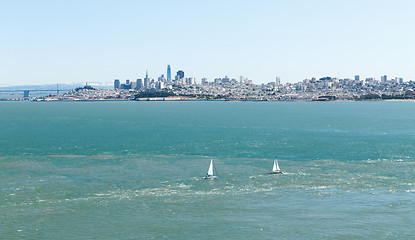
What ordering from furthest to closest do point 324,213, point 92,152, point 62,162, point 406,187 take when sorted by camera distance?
point 92,152
point 62,162
point 406,187
point 324,213

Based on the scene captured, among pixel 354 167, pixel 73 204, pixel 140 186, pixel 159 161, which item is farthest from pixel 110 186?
pixel 354 167

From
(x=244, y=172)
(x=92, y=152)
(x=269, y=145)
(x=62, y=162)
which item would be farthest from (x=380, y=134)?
(x=62, y=162)

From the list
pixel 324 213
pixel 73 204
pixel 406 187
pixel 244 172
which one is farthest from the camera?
pixel 244 172

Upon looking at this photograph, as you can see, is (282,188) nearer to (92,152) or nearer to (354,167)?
(354,167)

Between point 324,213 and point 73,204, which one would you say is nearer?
point 324,213

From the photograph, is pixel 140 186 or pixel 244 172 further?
pixel 244 172

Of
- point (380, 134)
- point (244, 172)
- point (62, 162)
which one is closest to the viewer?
point (244, 172)

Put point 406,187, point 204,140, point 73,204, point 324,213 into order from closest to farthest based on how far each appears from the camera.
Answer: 1. point 324,213
2. point 73,204
3. point 406,187
4. point 204,140

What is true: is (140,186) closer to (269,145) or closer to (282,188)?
(282,188)
